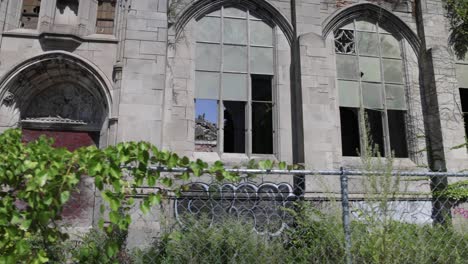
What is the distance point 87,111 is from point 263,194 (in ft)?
14.7

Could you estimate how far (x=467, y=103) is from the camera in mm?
10211

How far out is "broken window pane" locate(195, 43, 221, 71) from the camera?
29.1ft

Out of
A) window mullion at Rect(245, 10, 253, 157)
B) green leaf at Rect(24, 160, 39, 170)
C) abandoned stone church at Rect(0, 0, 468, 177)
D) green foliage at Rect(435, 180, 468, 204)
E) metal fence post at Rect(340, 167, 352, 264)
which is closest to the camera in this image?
green leaf at Rect(24, 160, 39, 170)

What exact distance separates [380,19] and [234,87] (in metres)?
4.61

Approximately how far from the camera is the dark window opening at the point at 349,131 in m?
9.20

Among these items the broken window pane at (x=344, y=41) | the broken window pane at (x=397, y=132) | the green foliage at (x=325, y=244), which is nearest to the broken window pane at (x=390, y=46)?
the broken window pane at (x=344, y=41)

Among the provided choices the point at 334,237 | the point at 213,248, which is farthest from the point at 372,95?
the point at 213,248

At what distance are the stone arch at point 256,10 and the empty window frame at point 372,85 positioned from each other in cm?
147

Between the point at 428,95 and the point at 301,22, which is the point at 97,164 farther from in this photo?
the point at 428,95

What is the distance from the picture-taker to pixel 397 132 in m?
9.67

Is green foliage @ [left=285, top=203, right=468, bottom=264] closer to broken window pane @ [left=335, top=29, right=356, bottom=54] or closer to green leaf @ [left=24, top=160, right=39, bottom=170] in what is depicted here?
green leaf @ [left=24, top=160, right=39, bottom=170]

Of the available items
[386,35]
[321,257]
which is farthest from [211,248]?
[386,35]

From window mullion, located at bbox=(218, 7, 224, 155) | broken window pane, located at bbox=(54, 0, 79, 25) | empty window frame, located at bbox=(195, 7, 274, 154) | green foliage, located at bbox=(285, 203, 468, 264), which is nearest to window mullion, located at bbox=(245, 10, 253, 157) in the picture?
empty window frame, located at bbox=(195, 7, 274, 154)

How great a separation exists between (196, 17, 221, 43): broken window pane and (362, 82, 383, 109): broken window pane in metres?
4.02
